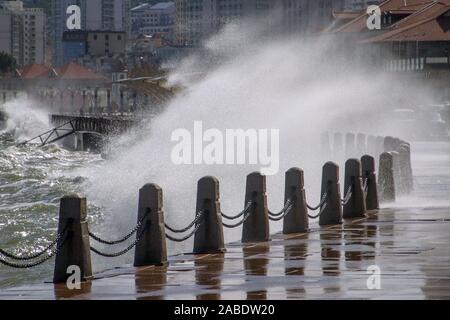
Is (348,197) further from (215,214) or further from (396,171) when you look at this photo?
(215,214)

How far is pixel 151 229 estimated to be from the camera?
19.8m

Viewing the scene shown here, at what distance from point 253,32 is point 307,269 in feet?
581

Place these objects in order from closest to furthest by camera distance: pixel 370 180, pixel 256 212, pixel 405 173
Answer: pixel 256 212, pixel 370 180, pixel 405 173

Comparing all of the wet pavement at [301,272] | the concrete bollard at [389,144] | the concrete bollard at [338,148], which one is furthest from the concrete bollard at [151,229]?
the concrete bollard at [338,148]

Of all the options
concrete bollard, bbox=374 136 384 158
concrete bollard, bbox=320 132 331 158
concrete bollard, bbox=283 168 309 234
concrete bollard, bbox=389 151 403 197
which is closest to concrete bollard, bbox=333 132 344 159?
concrete bollard, bbox=320 132 331 158

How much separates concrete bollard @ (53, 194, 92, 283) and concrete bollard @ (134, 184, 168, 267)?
154 cm

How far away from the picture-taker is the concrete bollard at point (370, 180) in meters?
28.9

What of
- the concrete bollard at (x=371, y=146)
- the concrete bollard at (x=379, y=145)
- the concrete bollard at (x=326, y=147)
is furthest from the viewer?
the concrete bollard at (x=326, y=147)

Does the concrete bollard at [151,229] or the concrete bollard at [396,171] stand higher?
the concrete bollard at [396,171]

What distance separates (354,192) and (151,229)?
27.6 ft

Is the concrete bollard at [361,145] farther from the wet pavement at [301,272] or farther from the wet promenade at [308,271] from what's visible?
the wet pavement at [301,272]

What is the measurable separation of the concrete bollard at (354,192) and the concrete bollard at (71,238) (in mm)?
9841

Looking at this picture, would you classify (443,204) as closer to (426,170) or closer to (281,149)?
(426,170)

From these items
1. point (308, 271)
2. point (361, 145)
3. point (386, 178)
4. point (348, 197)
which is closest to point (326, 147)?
point (361, 145)
